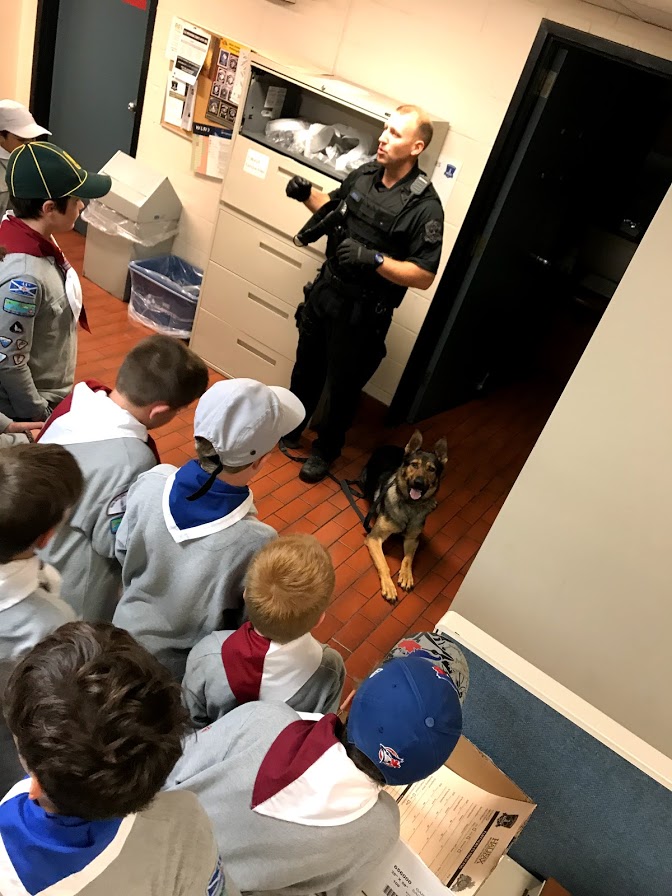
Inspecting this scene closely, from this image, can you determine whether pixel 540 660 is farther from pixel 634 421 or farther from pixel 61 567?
pixel 61 567

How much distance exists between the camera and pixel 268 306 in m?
3.87

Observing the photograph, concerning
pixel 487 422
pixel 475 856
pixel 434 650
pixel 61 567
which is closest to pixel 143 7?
pixel 487 422

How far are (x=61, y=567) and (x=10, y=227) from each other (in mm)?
1009

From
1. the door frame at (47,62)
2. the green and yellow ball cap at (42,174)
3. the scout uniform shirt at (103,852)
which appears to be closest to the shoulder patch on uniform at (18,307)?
the green and yellow ball cap at (42,174)

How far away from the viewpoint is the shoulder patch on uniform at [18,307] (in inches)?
76.1

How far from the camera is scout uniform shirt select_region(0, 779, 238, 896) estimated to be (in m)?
Result: 0.79

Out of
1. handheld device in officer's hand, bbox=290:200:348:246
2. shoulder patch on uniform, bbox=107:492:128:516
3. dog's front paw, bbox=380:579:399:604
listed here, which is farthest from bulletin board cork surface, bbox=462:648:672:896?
handheld device in officer's hand, bbox=290:200:348:246

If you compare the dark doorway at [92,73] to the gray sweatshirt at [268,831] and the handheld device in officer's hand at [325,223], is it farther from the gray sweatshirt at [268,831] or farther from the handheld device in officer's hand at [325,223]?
the gray sweatshirt at [268,831]

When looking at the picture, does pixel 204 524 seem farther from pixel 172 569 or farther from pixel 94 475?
pixel 94 475

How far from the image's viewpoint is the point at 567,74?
3.46 m

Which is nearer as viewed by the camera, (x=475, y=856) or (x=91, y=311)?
(x=475, y=856)

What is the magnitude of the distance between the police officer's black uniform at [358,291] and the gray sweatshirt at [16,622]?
2261mm

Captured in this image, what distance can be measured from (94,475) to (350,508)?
2.01 meters

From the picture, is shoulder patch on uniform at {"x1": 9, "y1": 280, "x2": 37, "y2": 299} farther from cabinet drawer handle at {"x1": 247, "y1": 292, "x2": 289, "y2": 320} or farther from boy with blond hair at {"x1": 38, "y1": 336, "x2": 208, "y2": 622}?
cabinet drawer handle at {"x1": 247, "y1": 292, "x2": 289, "y2": 320}
